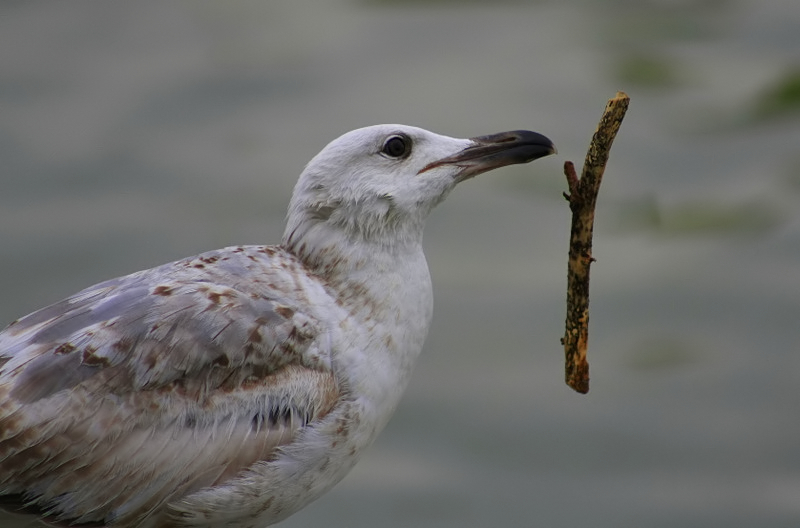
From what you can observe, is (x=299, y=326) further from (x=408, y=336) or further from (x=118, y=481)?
(x=118, y=481)

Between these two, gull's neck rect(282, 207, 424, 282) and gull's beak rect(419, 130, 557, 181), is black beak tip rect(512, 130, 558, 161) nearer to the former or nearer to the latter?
gull's beak rect(419, 130, 557, 181)

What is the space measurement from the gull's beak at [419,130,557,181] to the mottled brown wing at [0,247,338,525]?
63cm

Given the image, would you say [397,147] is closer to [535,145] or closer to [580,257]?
[535,145]

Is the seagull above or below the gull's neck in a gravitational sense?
below

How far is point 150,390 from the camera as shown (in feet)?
10.9

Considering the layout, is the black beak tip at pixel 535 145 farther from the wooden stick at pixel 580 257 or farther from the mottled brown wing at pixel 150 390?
the mottled brown wing at pixel 150 390

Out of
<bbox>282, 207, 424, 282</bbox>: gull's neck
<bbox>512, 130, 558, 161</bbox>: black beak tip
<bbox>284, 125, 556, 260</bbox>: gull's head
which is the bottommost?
<bbox>282, 207, 424, 282</bbox>: gull's neck

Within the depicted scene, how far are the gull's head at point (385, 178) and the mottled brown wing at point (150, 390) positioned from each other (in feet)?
0.97

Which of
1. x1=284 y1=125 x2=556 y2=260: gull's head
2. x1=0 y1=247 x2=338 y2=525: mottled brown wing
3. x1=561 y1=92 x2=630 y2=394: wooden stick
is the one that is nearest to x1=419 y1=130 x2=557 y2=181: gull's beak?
x1=284 y1=125 x2=556 y2=260: gull's head

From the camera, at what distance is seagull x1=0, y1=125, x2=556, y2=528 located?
326 cm

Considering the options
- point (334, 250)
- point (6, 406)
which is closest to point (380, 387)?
point (334, 250)

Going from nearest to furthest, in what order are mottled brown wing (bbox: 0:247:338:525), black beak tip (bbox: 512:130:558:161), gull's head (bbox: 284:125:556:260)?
1. mottled brown wing (bbox: 0:247:338:525)
2. gull's head (bbox: 284:125:556:260)
3. black beak tip (bbox: 512:130:558:161)

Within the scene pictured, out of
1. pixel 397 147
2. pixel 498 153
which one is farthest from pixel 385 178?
pixel 498 153

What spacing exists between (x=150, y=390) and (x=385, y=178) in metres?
0.88
